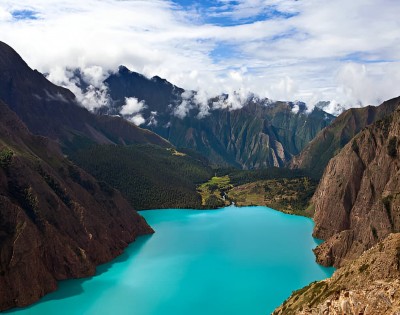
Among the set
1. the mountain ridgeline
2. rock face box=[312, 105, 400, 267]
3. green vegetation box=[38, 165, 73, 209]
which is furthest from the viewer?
green vegetation box=[38, 165, 73, 209]

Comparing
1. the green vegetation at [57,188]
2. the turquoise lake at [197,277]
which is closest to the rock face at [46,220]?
the green vegetation at [57,188]

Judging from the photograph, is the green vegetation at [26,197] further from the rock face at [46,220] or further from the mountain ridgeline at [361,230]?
the mountain ridgeline at [361,230]

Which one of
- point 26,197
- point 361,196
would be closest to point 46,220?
point 26,197

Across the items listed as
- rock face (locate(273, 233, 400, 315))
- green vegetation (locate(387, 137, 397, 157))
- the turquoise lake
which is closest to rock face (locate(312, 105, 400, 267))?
green vegetation (locate(387, 137, 397, 157))

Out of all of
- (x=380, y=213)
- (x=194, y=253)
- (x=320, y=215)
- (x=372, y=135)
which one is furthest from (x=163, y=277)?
(x=372, y=135)

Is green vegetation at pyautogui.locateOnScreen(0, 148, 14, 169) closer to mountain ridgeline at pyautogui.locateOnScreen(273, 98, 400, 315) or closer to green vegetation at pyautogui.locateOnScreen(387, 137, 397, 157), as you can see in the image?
mountain ridgeline at pyautogui.locateOnScreen(273, 98, 400, 315)
